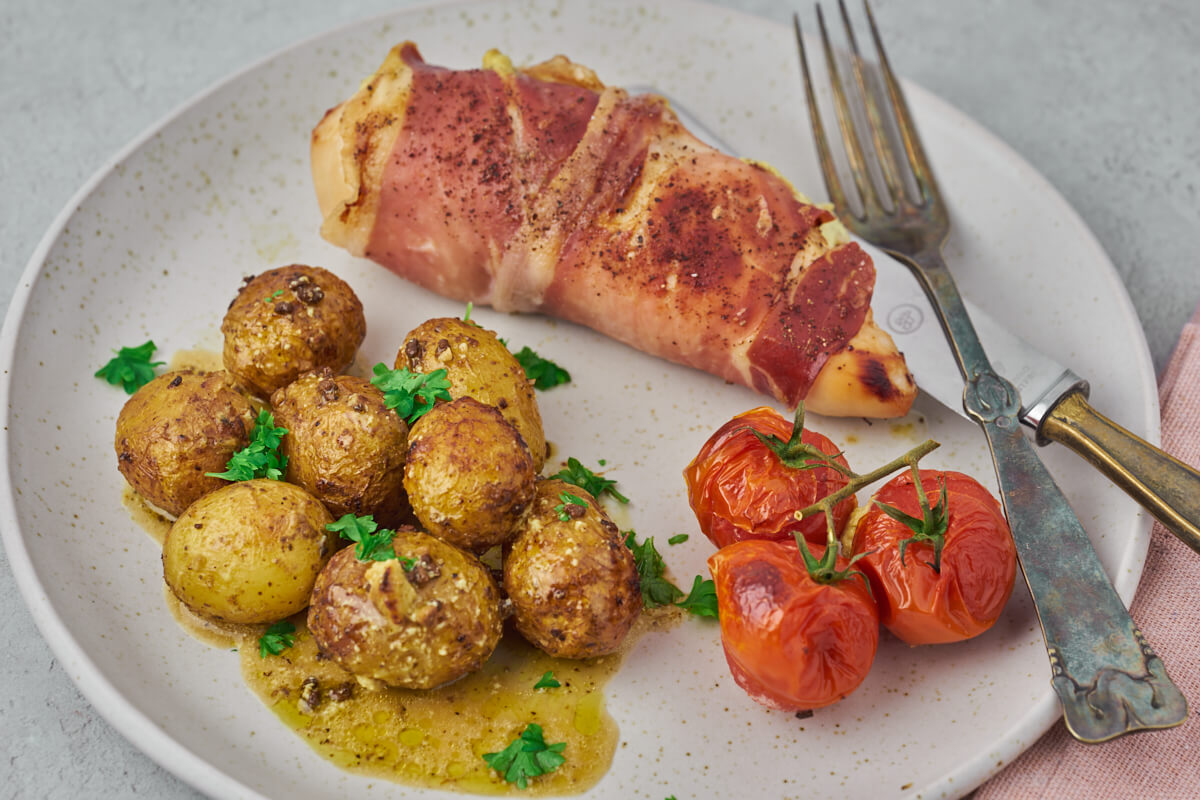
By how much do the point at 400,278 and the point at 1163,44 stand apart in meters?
2.48

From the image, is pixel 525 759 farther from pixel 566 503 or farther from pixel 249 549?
pixel 249 549

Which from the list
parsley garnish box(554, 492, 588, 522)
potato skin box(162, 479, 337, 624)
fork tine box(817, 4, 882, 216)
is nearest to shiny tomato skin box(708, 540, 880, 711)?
parsley garnish box(554, 492, 588, 522)

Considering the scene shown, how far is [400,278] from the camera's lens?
8.43ft

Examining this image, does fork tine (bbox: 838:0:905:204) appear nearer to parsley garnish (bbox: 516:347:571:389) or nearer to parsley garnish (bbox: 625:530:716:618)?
parsley garnish (bbox: 516:347:571:389)

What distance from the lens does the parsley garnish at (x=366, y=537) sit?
5.36ft

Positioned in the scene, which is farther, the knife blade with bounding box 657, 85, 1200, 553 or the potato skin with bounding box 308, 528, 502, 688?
the knife blade with bounding box 657, 85, 1200, 553

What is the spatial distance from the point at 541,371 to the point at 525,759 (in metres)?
0.93

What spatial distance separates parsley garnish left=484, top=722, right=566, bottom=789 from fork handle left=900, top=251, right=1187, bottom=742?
2.84 ft

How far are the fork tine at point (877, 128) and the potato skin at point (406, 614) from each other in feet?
5.18

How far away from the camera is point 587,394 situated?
A: 2.38 meters

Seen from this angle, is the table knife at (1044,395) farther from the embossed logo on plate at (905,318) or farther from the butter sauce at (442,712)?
the butter sauce at (442,712)

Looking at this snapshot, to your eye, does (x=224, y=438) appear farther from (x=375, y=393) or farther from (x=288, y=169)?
(x=288, y=169)

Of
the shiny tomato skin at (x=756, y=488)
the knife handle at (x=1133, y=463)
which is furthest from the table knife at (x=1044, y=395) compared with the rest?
the shiny tomato skin at (x=756, y=488)

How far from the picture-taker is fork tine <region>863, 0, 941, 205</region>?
2.61m
